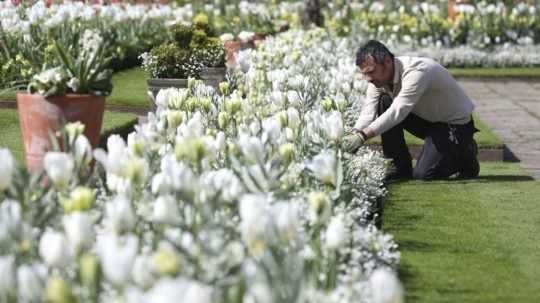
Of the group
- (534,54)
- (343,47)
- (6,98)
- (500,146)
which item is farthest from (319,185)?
(534,54)

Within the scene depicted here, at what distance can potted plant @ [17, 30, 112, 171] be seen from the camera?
18.9 feet

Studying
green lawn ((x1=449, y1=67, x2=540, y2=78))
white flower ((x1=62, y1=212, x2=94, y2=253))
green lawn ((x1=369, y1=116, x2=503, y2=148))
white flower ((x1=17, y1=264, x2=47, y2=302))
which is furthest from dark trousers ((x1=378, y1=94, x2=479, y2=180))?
green lawn ((x1=449, y1=67, x2=540, y2=78))

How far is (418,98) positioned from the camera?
7.48 meters

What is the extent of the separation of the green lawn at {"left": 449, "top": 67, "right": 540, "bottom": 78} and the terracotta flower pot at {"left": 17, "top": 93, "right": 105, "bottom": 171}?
1243 cm

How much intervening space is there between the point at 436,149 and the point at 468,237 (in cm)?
194

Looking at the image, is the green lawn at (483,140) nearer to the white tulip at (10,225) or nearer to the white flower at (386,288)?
the white tulip at (10,225)

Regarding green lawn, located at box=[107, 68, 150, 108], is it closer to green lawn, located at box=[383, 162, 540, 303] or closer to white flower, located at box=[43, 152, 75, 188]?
green lawn, located at box=[383, 162, 540, 303]

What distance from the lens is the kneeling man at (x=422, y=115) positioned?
732 cm

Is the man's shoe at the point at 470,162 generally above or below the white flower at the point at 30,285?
below

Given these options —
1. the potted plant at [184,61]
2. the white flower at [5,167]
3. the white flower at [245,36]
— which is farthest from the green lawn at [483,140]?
the white flower at [5,167]

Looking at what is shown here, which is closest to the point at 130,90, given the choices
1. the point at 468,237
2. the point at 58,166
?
the point at 468,237

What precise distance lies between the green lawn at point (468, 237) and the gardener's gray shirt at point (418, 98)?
462mm

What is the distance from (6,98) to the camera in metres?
10.6

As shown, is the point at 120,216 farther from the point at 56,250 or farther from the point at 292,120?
the point at 292,120
